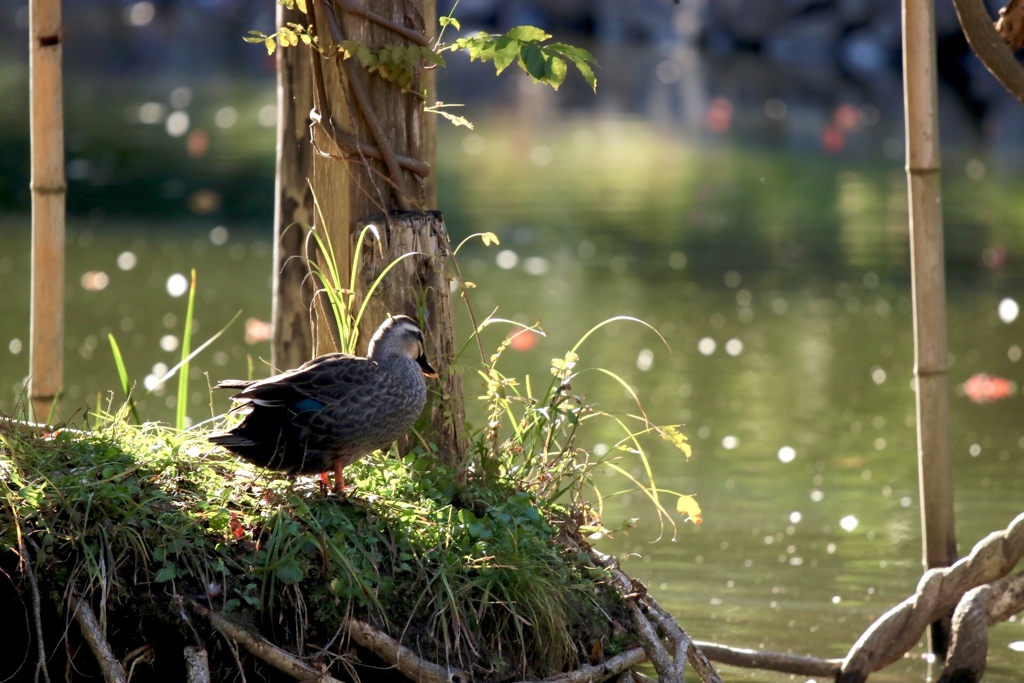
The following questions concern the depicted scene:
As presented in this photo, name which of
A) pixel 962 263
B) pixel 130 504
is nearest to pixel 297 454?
pixel 130 504

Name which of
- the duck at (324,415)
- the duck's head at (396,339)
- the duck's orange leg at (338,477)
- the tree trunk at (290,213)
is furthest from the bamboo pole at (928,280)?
the tree trunk at (290,213)

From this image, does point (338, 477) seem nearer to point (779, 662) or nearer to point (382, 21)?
point (382, 21)

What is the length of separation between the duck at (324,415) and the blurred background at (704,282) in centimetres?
56

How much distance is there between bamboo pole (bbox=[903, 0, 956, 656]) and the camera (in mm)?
4348

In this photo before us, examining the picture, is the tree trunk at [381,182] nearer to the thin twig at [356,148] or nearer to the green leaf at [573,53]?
the thin twig at [356,148]

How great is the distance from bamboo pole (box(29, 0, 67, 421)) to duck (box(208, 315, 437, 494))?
48.6 inches

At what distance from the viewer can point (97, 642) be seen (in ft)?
9.65

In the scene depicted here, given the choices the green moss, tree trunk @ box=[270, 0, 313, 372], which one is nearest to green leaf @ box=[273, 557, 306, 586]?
the green moss

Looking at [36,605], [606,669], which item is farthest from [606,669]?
[36,605]

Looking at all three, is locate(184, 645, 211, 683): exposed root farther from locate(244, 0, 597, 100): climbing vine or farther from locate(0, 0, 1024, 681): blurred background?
locate(244, 0, 597, 100): climbing vine

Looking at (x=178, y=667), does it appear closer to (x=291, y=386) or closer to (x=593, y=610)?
(x=291, y=386)

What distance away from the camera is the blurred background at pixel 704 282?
5.73 m

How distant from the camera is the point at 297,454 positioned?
334 cm

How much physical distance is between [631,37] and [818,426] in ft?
89.9
